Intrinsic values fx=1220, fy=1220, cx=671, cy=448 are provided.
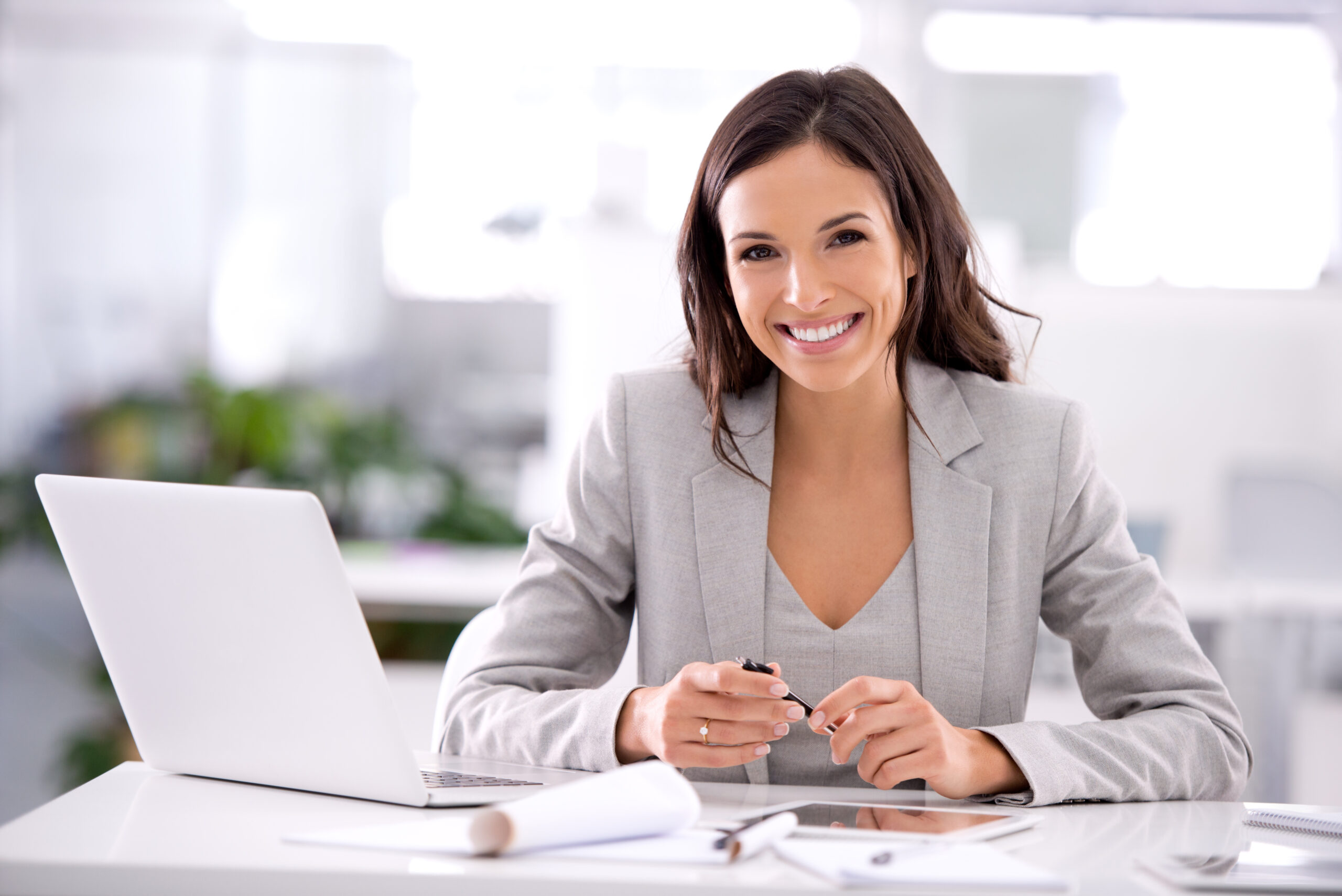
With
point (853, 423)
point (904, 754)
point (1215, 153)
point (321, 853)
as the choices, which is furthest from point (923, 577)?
point (1215, 153)

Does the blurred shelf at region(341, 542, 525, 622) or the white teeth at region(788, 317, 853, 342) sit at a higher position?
the white teeth at region(788, 317, 853, 342)

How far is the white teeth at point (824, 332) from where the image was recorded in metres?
1.41

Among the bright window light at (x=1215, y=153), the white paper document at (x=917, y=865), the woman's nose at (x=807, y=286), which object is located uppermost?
the bright window light at (x=1215, y=153)

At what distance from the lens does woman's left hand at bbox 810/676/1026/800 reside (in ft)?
3.43

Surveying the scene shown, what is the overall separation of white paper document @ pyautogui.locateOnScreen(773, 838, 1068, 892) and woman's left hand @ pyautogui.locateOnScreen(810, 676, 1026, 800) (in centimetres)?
17

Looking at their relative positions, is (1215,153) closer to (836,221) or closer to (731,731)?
(836,221)

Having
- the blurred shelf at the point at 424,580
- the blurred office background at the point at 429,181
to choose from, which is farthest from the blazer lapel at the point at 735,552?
the blurred office background at the point at 429,181

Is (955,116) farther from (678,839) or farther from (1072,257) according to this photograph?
(678,839)

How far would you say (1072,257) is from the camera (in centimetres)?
481

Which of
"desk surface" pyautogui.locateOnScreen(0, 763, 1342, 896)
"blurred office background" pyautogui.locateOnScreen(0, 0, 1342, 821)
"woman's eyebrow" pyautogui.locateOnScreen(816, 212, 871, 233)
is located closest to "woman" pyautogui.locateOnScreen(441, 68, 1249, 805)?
"woman's eyebrow" pyautogui.locateOnScreen(816, 212, 871, 233)

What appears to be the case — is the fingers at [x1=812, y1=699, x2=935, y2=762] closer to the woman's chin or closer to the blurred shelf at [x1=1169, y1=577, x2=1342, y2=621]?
the woman's chin

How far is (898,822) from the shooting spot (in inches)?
38.2

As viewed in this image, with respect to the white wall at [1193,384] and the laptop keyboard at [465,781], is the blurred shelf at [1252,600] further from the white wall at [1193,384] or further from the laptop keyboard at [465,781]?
the laptop keyboard at [465,781]

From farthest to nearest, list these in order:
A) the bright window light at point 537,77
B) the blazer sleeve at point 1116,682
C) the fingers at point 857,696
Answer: the bright window light at point 537,77, the blazer sleeve at point 1116,682, the fingers at point 857,696
